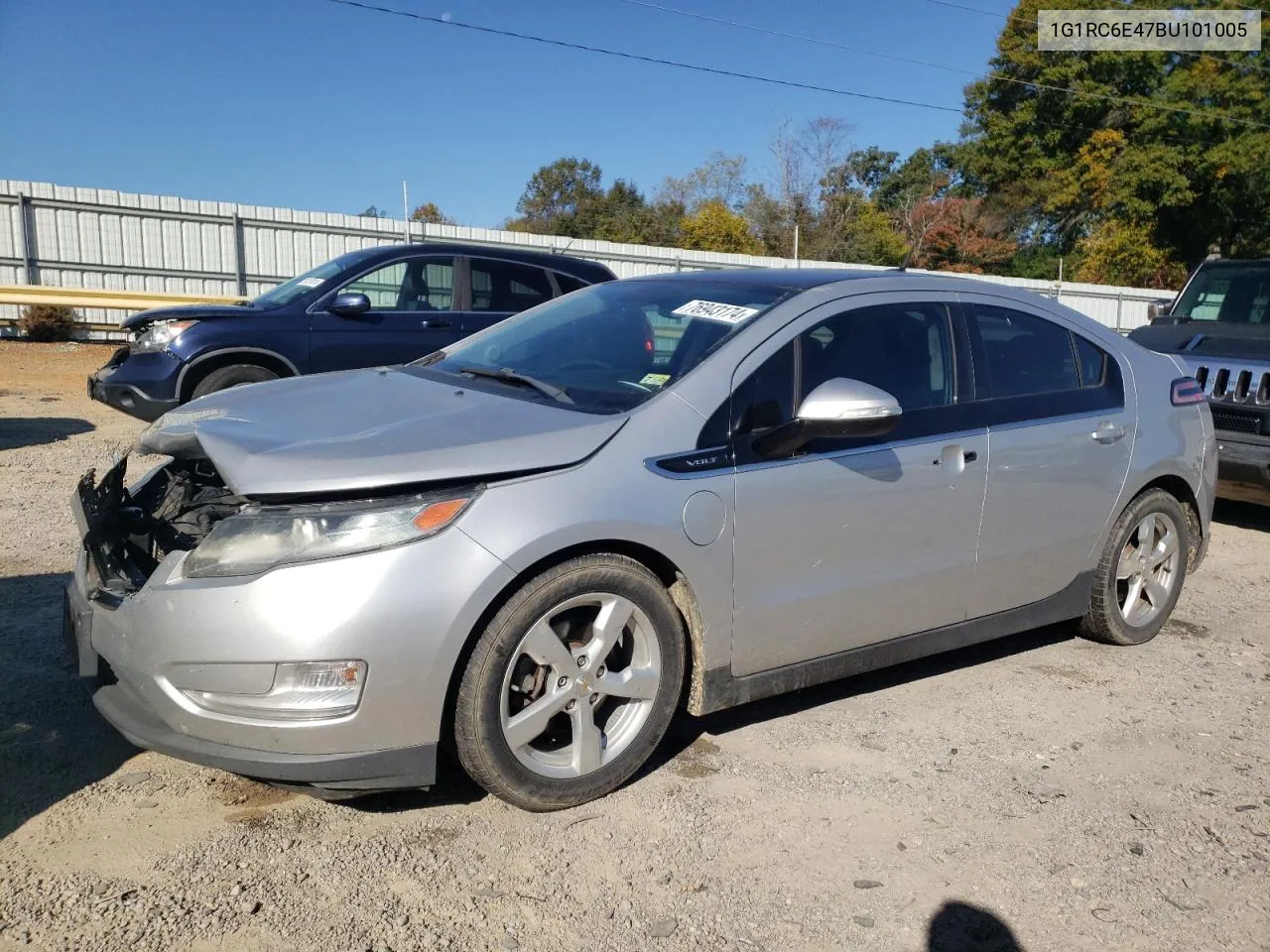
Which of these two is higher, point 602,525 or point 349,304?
point 349,304

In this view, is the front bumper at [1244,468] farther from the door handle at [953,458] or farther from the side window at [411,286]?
the side window at [411,286]

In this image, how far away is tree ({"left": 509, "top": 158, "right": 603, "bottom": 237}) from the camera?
55.9 meters

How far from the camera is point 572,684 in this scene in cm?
312

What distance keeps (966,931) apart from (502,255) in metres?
7.50

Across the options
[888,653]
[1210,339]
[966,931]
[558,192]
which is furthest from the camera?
[558,192]

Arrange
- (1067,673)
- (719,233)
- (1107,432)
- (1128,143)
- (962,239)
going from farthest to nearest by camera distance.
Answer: (962,239) < (719,233) < (1128,143) < (1067,673) < (1107,432)

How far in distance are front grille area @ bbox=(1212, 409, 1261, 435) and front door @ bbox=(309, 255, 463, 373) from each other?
19.3 ft

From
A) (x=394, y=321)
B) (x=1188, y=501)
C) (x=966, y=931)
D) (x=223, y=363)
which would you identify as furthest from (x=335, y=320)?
(x=966, y=931)

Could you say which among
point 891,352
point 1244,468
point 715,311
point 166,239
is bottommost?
point 1244,468

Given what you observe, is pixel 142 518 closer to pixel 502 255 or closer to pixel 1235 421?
pixel 502 255

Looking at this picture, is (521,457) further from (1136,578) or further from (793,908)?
(1136,578)

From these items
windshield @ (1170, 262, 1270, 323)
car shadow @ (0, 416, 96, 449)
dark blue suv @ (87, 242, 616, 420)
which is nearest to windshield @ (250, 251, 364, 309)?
dark blue suv @ (87, 242, 616, 420)

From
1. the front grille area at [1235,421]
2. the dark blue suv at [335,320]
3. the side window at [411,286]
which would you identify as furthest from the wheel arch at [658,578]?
the side window at [411,286]

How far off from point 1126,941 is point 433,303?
744cm
